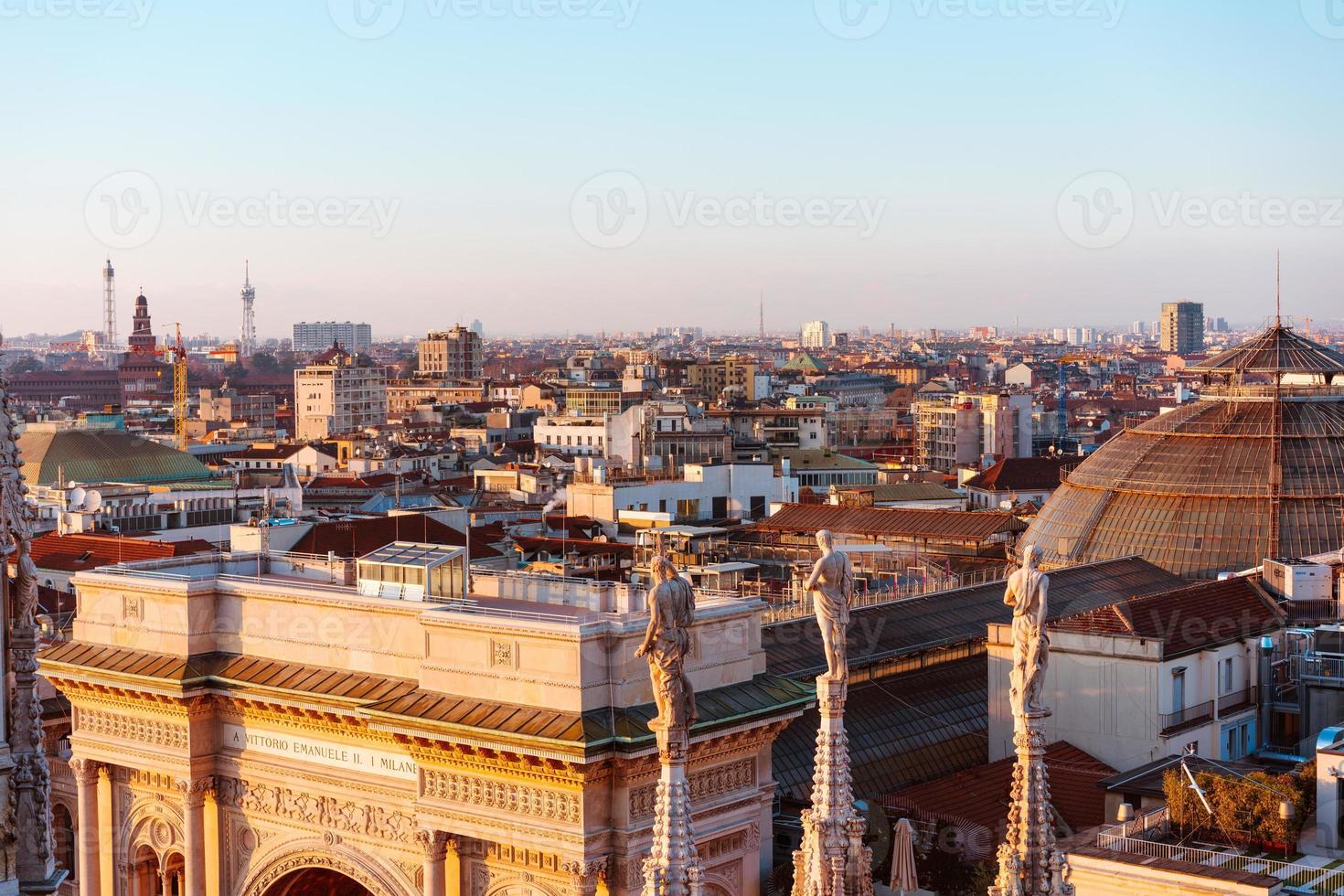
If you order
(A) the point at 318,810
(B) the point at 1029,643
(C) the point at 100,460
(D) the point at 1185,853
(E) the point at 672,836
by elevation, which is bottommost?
(D) the point at 1185,853

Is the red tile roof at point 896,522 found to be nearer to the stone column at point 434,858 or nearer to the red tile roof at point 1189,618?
the red tile roof at point 1189,618

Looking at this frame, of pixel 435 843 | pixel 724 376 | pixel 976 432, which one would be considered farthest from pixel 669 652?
pixel 724 376

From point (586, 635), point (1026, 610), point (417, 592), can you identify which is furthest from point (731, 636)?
point (1026, 610)

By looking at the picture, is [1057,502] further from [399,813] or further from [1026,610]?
[1026,610]

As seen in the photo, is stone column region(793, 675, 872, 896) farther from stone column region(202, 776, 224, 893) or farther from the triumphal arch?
stone column region(202, 776, 224, 893)

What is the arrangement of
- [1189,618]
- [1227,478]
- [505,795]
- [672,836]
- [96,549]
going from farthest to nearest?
1. [96,549]
2. [1227,478]
3. [1189,618]
4. [505,795]
5. [672,836]

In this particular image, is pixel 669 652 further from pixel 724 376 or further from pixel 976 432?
pixel 724 376

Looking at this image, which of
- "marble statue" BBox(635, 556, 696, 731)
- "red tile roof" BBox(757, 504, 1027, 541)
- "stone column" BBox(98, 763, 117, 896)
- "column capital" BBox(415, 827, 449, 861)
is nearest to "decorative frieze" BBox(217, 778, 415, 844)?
"column capital" BBox(415, 827, 449, 861)
